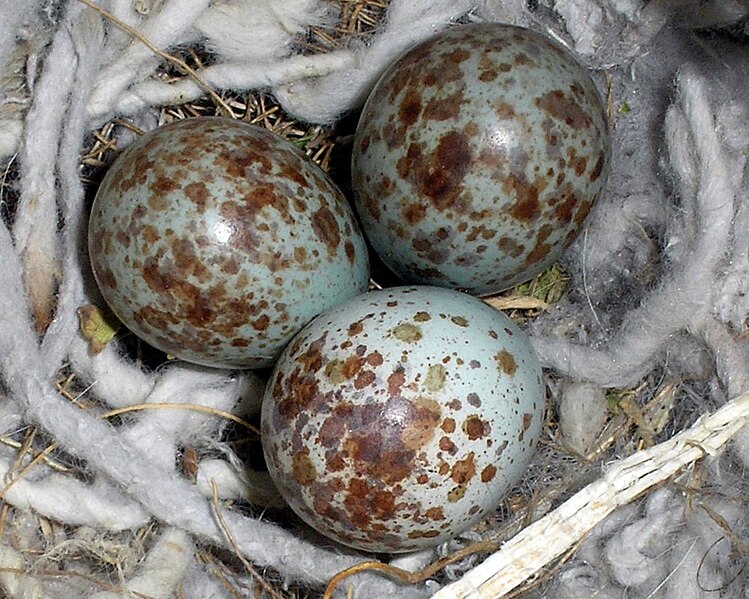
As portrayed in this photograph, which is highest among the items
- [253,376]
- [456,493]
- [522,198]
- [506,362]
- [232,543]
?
[522,198]

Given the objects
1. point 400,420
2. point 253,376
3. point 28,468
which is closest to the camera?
point 400,420

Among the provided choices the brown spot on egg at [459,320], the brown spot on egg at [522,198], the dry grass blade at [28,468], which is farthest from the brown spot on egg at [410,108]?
the dry grass blade at [28,468]

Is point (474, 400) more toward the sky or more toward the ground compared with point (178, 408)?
more toward the sky

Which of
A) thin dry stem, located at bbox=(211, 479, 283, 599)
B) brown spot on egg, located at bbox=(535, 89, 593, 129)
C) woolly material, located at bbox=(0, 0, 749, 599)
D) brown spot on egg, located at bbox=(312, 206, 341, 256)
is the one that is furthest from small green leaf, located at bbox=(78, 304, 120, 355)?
brown spot on egg, located at bbox=(535, 89, 593, 129)

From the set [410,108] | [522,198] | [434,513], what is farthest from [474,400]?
[410,108]

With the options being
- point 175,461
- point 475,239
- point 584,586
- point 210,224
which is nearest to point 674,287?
point 475,239

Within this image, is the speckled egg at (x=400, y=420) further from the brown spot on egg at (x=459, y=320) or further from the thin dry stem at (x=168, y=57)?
the thin dry stem at (x=168, y=57)

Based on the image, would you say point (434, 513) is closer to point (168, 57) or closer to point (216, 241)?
point (216, 241)
